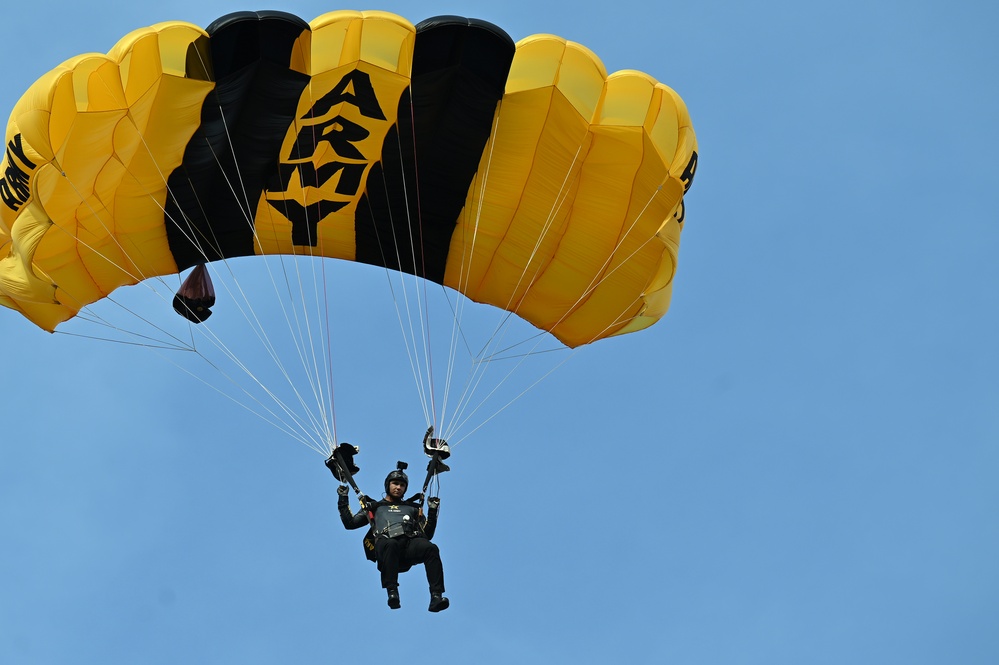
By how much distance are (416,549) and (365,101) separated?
383cm

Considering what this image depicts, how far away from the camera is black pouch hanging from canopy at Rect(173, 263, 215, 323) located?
50.9 ft

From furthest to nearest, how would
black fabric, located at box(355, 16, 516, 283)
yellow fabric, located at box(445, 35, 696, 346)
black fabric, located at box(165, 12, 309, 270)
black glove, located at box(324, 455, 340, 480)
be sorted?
yellow fabric, located at box(445, 35, 696, 346)
black fabric, located at box(355, 16, 516, 283)
black glove, located at box(324, 455, 340, 480)
black fabric, located at box(165, 12, 309, 270)

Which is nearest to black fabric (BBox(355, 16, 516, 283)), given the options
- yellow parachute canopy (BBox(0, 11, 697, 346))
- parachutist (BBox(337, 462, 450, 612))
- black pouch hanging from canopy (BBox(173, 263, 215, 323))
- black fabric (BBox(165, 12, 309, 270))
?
yellow parachute canopy (BBox(0, 11, 697, 346))

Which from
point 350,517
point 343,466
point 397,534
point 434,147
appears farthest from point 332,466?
point 434,147

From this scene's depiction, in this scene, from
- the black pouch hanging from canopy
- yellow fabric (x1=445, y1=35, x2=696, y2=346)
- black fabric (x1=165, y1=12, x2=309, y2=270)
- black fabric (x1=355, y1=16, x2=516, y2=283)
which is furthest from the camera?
the black pouch hanging from canopy

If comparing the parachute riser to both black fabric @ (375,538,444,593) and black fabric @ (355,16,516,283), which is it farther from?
black fabric @ (355,16,516,283)

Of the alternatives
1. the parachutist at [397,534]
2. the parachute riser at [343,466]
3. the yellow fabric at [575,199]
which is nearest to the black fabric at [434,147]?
the yellow fabric at [575,199]

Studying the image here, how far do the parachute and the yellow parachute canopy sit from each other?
0.02m

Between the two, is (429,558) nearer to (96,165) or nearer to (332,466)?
(332,466)

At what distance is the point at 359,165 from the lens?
15.1 m

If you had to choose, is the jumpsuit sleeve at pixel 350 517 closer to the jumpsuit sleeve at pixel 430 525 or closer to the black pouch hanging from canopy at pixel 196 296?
the jumpsuit sleeve at pixel 430 525

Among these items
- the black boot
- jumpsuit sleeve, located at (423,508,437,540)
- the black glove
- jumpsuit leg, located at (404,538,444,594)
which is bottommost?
the black boot

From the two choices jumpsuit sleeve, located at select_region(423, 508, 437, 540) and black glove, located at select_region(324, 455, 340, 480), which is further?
black glove, located at select_region(324, 455, 340, 480)

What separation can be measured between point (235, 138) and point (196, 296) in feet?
5.54
